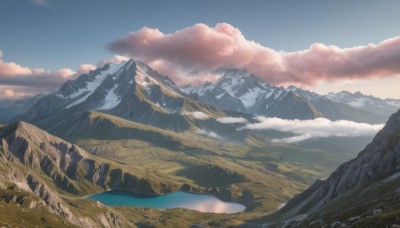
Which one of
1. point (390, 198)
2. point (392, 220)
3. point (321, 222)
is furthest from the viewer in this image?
point (321, 222)

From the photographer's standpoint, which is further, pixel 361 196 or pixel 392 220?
pixel 361 196

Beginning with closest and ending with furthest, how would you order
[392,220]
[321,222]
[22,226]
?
[392,220] → [321,222] → [22,226]

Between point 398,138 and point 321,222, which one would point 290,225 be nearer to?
point 321,222

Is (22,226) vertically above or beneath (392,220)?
beneath

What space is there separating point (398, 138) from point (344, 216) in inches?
3419

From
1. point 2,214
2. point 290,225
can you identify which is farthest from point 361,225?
point 2,214

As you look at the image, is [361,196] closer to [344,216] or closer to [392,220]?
[344,216]

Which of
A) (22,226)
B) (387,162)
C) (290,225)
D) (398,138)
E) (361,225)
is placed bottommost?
(22,226)

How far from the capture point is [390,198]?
125 m

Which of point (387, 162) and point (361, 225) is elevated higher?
point (387, 162)

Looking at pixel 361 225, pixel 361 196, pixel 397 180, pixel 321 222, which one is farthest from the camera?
pixel 361 196

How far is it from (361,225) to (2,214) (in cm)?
17213

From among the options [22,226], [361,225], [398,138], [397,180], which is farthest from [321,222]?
[22,226]

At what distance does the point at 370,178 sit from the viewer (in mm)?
193250
